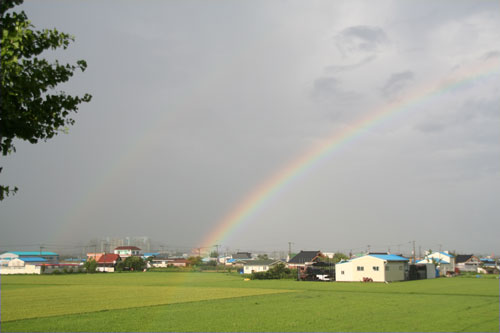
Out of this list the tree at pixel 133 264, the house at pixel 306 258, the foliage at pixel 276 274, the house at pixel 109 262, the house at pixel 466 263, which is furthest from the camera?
the house at pixel 109 262

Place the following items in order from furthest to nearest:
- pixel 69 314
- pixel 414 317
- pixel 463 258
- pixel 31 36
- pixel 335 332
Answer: pixel 463 258 → pixel 69 314 → pixel 414 317 → pixel 335 332 → pixel 31 36

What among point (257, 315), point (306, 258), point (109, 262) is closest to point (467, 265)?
point (306, 258)

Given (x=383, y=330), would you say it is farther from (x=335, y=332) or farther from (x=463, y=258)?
(x=463, y=258)

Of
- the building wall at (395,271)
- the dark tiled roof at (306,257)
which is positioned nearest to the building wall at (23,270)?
the dark tiled roof at (306,257)

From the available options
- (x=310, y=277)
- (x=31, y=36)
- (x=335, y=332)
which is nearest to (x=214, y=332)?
(x=335, y=332)

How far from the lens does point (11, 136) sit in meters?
9.76

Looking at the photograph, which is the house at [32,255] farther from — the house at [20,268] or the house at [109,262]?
the house at [20,268]

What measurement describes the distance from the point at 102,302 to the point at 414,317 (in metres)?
21.7

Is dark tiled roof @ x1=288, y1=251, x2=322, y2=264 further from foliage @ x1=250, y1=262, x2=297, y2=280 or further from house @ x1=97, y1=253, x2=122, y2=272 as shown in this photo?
house @ x1=97, y1=253, x2=122, y2=272

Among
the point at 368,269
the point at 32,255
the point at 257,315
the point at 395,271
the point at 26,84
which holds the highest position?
the point at 26,84

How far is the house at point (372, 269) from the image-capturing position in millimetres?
60000

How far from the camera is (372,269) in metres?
60.4

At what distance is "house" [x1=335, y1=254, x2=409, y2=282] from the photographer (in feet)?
197

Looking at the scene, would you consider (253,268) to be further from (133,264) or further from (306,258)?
(133,264)
